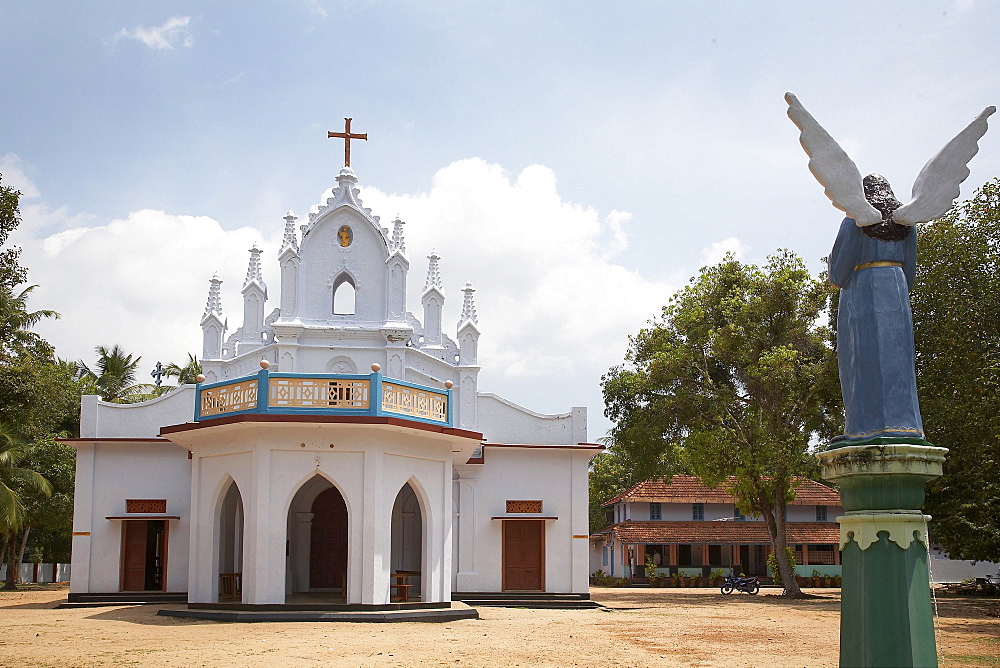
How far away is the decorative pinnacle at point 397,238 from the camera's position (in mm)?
27500

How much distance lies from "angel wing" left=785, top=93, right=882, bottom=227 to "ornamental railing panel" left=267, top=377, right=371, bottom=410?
40.3ft

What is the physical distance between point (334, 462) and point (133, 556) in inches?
→ 345

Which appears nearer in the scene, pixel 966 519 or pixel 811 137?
pixel 811 137

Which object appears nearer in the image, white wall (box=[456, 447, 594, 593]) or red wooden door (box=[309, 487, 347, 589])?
red wooden door (box=[309, 487, 347, 589])

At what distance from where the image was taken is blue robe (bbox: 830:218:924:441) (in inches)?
297

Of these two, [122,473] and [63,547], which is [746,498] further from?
[63,547]

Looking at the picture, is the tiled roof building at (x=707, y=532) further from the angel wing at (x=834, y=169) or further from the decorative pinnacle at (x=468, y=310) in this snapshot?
the angel wing at (x=834, y=169)

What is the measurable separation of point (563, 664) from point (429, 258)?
55.0ft

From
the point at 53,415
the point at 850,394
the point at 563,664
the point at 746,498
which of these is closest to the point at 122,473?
the point at 53,415

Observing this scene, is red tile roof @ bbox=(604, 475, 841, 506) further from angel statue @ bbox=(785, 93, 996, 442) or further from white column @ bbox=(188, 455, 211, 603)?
angel statue @ bbox=(785, 93, 996, 442)

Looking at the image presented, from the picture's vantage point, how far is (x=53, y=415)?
1436 inches

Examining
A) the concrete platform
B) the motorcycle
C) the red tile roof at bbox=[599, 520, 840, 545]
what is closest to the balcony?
the concrete platform

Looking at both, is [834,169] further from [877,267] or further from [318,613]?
[318,613]

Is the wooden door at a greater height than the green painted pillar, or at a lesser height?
lesser
